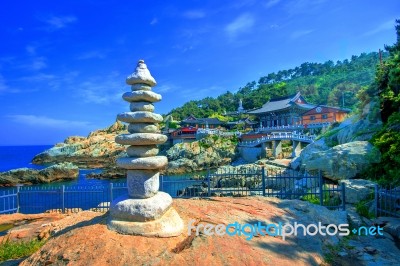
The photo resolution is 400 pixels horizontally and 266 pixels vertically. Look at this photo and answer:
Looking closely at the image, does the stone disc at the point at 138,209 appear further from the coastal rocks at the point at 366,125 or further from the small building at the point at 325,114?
the small building at the point at 325,114

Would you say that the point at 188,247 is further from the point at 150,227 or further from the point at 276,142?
the point at 276,142

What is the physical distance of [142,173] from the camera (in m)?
6.22

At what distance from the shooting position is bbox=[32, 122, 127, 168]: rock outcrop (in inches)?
2562

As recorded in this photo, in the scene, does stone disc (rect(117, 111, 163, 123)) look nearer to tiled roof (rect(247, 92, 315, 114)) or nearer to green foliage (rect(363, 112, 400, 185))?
green foliage (rect(363, 112, 400, 185))

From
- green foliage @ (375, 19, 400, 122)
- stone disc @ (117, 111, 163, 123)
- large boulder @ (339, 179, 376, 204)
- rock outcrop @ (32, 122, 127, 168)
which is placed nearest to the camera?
stone disc @ (117, 111, 163, 123)

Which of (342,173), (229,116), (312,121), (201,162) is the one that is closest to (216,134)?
(201,162)

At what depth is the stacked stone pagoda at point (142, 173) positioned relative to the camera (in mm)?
5852

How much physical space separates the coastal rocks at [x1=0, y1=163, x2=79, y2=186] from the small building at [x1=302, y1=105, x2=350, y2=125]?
41.0m

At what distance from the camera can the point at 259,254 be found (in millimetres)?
5758

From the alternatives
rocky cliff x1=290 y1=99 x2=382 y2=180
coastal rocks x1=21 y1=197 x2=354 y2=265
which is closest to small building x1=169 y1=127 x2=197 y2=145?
rocky cliff x1=290 y1=99 x2=382 y2=180

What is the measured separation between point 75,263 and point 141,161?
7.38 feet

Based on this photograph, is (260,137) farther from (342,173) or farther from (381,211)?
(381,211)

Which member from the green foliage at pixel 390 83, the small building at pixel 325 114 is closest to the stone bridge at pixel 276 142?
the small building at pixel 325 114

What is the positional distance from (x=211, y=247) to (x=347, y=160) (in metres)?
14.1
